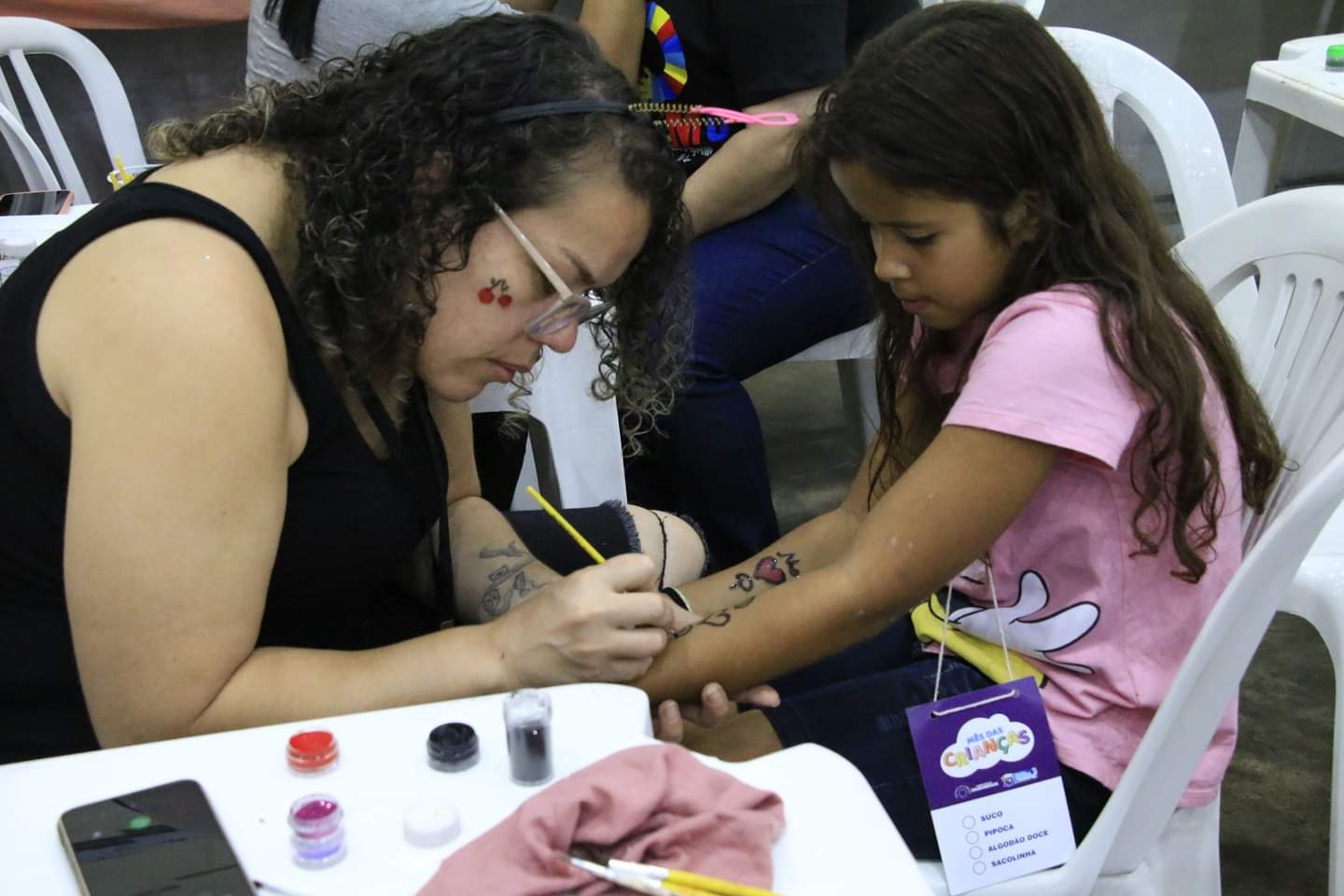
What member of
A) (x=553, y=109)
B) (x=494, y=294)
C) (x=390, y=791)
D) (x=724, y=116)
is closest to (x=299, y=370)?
(x=494, y=294)

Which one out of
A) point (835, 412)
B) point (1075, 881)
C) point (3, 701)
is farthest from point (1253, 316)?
point (835, 412)

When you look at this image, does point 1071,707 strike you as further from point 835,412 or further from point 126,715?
point 835,412

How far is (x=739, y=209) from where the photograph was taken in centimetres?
235

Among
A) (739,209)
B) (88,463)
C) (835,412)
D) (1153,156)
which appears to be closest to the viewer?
(88,463)

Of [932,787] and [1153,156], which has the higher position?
[932,787]

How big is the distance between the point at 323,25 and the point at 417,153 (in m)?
0.99

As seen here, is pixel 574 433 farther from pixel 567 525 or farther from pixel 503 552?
pixel 567 525

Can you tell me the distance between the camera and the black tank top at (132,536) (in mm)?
1131

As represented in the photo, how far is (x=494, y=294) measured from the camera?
124cm

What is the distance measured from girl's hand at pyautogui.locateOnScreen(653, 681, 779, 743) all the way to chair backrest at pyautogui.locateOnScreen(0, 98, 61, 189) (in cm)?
231

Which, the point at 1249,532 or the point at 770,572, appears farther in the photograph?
the point at 770,572

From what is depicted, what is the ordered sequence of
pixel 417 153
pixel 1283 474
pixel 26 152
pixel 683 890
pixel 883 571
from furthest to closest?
pixel 26 152, pixel 1283 474, pixel 883 571, pixel 417 153, pixel 683 890

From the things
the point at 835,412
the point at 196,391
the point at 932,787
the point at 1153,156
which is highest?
the point at 196,391

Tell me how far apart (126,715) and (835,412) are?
282cm
